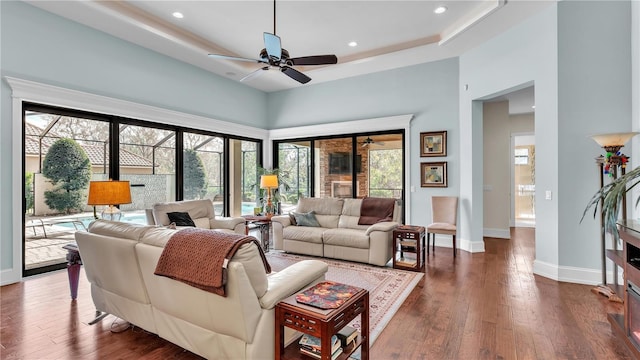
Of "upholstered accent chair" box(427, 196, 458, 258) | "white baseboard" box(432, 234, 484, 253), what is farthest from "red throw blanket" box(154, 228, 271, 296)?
"white baseboard" box(432, 234, 484, 253)

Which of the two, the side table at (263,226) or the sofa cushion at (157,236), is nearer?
the sofa cushion at (157,236)

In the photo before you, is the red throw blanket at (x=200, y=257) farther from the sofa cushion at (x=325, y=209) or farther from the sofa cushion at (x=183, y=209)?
the sofa cushion at (x=325, y=209)

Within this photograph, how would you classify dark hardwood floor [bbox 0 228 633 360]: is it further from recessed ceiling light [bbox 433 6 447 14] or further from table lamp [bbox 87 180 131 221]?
recessed ceiling light [bbox 433 6 447 14]

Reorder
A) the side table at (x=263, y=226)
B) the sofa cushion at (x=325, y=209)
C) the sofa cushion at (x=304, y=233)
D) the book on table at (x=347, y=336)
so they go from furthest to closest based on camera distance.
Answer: the side table at (x=263, y=226), the sofa cushion at (x=325, y=209), the sofa cushion at (x=304, y=233), the book on table at (x=347, y=336)

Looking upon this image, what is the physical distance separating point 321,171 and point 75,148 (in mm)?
4592

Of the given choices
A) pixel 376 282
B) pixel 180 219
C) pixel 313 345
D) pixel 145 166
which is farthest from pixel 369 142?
pixel 313 345

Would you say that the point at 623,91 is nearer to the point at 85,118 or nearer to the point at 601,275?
the point at 601,275

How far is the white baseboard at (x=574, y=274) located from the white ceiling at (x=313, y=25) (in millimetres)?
3407

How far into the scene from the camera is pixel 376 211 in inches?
195

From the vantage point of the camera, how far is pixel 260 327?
173 centimetres

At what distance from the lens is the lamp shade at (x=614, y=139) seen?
123 inches

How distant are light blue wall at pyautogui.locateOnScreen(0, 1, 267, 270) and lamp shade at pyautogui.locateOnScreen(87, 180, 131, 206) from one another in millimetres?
1786

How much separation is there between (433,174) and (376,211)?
5.16ft

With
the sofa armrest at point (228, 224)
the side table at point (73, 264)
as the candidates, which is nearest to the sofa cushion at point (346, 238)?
the sofa armrest at point (228, 224)
